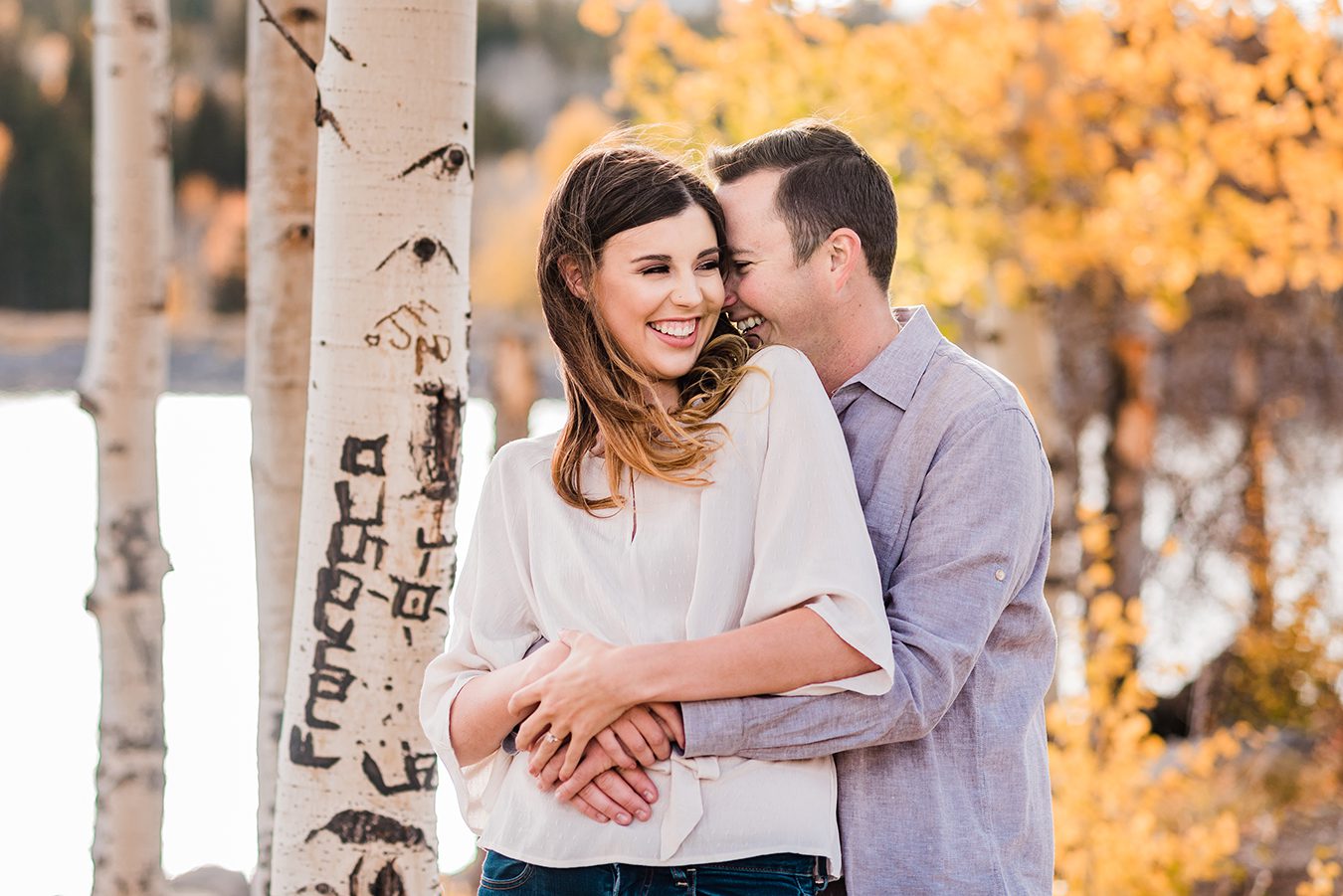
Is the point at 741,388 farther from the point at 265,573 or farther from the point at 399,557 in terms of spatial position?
the point at 265,573

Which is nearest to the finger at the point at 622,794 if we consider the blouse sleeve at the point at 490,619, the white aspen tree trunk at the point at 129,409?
the blouse sleeve at the point at 490,619

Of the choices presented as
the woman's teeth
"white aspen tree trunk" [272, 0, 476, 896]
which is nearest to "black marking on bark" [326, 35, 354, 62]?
"white aspen tree trunk" [272, 0, 476, 896]

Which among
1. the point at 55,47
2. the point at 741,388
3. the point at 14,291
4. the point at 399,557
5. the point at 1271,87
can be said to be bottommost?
the point at 399,557

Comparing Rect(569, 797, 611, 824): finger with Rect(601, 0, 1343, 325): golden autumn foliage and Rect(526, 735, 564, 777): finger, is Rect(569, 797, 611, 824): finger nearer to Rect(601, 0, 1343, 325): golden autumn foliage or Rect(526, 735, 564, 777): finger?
Rect(526, 735, 564, 777): finger

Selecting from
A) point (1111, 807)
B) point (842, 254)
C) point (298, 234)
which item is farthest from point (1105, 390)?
point (842, 254)

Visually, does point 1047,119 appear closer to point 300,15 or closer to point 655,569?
point 300,15

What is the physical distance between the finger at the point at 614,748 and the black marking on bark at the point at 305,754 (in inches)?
22.4

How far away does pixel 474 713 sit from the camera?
5.93 feet

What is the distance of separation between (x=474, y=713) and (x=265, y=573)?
1.28 meters

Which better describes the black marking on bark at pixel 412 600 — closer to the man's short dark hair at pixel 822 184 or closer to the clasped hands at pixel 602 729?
the clasped hands at pixel 602 729

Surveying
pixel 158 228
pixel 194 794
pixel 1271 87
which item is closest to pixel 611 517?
pixel 158 228

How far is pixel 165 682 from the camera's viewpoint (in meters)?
5.99

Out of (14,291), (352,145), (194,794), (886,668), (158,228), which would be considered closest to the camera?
(886,668)

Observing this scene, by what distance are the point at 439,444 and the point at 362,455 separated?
12 cm
